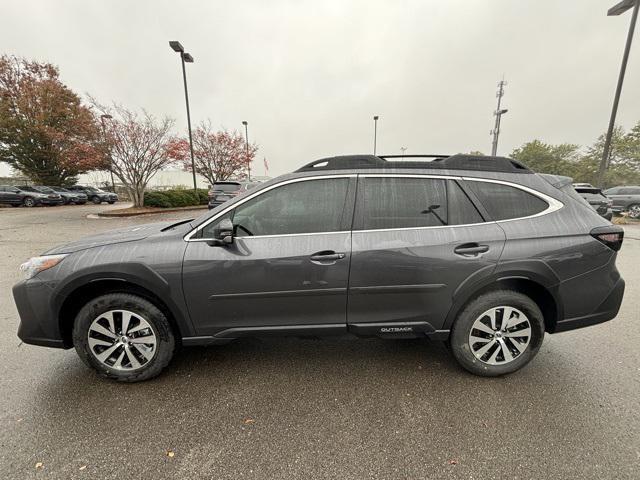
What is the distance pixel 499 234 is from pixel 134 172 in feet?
56.8

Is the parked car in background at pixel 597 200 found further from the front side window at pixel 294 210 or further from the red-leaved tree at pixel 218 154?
the red-leaved tree at pixel 218 154

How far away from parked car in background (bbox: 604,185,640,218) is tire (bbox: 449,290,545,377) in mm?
17888

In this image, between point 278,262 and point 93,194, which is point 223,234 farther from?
point 93,194

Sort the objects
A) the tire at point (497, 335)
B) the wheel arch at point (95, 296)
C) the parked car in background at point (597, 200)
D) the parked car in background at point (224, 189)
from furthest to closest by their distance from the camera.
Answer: the parked car in background at point (224, 189), the parked car in background at point (597, 200), the tire at point (497, 335), the wheel arch at point (95, 296)

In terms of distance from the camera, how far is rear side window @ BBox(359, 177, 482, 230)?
7.65ft

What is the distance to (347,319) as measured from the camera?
2367 millimetres

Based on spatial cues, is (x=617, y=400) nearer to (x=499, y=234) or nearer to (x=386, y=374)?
(x=499, y=234)

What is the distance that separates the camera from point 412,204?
2375 millimetres

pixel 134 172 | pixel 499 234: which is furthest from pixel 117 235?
pixel 134 172

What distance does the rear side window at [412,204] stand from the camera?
2.33 meters

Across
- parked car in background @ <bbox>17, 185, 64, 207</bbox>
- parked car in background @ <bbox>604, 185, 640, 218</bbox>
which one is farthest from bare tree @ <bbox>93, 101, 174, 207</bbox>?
parked car in background @ <bbox>604, 185, 640, 218</bbox>

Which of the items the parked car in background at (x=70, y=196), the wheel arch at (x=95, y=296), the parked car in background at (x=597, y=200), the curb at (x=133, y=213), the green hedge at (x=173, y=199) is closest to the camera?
the wheel arch at (x=95, y=296)

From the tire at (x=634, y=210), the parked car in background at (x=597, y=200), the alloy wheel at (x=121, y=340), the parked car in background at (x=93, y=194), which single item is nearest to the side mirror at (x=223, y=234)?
the alloy wheel at (x=121, y=340)

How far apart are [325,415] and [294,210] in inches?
61.0
